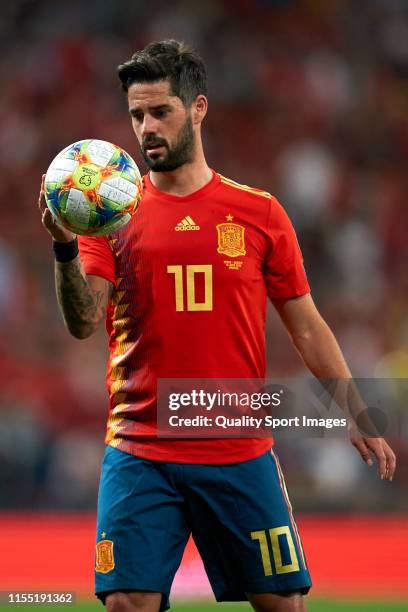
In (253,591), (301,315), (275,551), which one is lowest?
(253,591)

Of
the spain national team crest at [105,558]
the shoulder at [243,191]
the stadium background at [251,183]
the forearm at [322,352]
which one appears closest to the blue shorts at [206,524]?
the spain national team crest at [105,558]

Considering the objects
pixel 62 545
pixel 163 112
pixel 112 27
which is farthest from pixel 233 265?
pixel 112 27

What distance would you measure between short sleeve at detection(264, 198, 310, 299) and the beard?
36 cm

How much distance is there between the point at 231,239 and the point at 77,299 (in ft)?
1.94

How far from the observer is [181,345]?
159 inches

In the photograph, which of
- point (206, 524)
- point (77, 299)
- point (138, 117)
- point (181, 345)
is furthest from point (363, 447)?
point (138, 117)

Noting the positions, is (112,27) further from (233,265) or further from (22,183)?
(233,265)

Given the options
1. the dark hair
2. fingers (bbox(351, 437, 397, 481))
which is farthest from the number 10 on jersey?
fingers (bbox(351, 437, 397, 481))

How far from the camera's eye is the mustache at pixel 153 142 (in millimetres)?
4129

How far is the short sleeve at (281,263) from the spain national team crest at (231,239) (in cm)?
12

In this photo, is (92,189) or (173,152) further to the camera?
(173,152)

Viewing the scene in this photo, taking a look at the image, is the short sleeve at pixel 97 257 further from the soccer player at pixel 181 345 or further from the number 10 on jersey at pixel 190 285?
the number 10 on jersey at pixel 190 285

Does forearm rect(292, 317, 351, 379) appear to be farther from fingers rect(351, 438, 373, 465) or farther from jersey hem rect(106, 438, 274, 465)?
jersey hem rect(106, 438, 274, 465)

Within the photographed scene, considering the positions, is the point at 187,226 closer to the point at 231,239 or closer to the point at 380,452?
the point at 231,239
